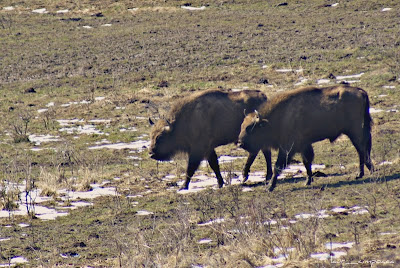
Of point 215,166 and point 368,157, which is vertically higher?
point 368,157

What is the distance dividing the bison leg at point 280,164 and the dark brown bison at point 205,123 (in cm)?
133

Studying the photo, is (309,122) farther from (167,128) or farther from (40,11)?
(40,11)

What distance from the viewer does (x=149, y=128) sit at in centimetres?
1966

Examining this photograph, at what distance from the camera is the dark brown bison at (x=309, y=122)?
1385 centimetres

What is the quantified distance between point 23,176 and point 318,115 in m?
5.97

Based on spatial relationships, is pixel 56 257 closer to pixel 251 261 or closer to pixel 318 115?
pixel 251 261

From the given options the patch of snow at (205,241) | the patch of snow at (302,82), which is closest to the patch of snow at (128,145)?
the patch of snow at (302,82)

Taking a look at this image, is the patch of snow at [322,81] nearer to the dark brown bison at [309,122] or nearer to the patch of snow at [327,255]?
the dark brown bison at [309,122]

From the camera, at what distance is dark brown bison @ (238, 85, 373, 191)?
1385 centimetres

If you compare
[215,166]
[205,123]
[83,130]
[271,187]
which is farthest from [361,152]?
[83,130]

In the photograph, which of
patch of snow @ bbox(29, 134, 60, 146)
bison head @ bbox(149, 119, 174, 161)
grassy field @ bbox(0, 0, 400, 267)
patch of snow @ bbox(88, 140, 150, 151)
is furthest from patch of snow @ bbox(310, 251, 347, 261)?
patch of snow @ bbox(29, 134, 60, 146)

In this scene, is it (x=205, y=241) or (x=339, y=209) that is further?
(x=339, y=209)

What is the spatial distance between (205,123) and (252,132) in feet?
3.75

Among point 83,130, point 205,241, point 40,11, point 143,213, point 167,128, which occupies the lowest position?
point 40,11
